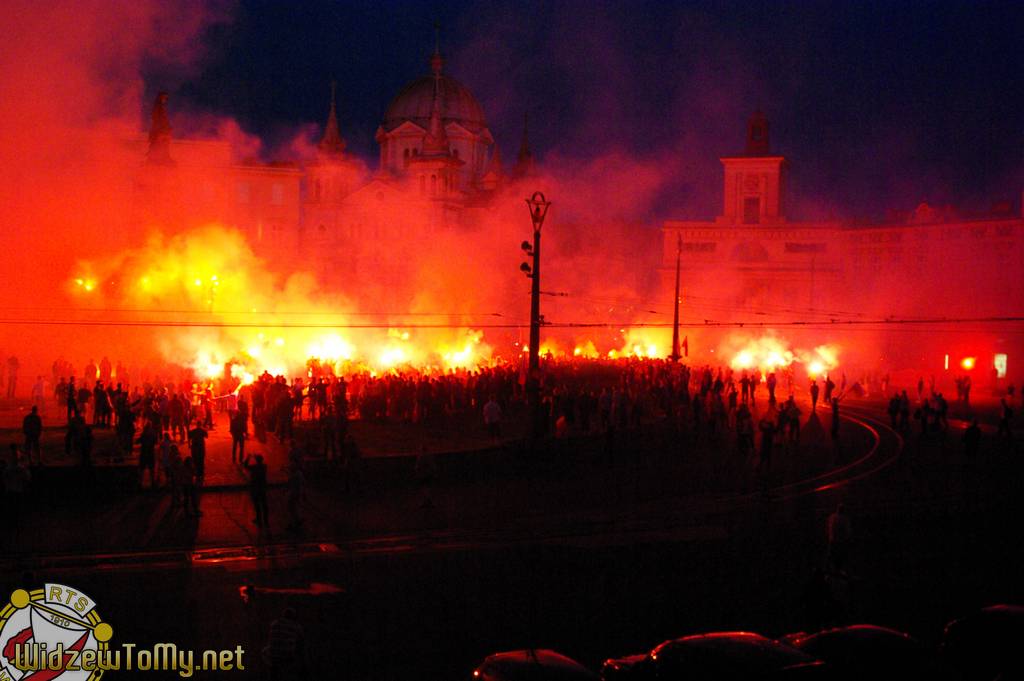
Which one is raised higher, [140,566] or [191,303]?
[191,303]

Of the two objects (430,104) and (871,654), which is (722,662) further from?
(430,104)

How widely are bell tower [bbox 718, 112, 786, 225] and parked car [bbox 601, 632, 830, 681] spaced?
64.5m

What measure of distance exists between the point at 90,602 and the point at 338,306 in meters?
34.7

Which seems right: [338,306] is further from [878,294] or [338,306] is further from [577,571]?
[878,294]

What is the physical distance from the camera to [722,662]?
745 centimetres

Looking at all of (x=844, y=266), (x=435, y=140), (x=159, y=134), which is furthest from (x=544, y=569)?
(x=844, y=266)

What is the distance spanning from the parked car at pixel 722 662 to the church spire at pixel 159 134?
140 feet

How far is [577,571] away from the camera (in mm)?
Answer: 12609

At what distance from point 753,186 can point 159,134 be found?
41692 mm

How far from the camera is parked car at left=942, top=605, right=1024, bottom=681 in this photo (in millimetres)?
8453

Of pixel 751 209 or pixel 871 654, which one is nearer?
pixel 871 654

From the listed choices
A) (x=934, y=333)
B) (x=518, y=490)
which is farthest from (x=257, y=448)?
(x=934, y=333)

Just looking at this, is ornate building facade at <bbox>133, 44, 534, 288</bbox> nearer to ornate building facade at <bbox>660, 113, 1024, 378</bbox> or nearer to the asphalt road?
ornate building facade at <bbox>660, 113, 1024, 378</bbox>

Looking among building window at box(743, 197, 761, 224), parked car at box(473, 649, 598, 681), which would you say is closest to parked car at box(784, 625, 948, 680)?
parked car at box(473, 649, 598, 681)
